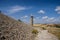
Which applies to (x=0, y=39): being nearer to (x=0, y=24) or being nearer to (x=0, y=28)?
(x=0, y=28)

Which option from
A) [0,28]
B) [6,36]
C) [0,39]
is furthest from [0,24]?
[0,39]

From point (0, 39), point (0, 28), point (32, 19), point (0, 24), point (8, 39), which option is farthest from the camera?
point (32, 19)

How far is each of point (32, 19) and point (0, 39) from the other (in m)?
41.5

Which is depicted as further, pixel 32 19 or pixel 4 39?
pixel 32 19

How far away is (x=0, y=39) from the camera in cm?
1170

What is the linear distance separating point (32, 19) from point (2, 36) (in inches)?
1612

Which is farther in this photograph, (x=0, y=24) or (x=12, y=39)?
(x=0, y=24)

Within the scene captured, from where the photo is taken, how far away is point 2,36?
12273mm

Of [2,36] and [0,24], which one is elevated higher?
[0,24]

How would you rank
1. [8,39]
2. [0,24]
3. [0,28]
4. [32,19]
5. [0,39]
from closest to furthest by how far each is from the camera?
[0,39]
[8,39]
[0,28]
[0,24]
[32,19]

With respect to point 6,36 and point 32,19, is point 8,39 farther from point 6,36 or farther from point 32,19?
point 32,19

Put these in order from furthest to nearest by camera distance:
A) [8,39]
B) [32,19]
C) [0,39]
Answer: [32,19] < [8,39] < [0,39]

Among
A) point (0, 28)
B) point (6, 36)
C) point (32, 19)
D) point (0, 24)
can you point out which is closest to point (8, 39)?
point (6, 36)

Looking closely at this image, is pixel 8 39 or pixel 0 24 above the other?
pixel 0 24
